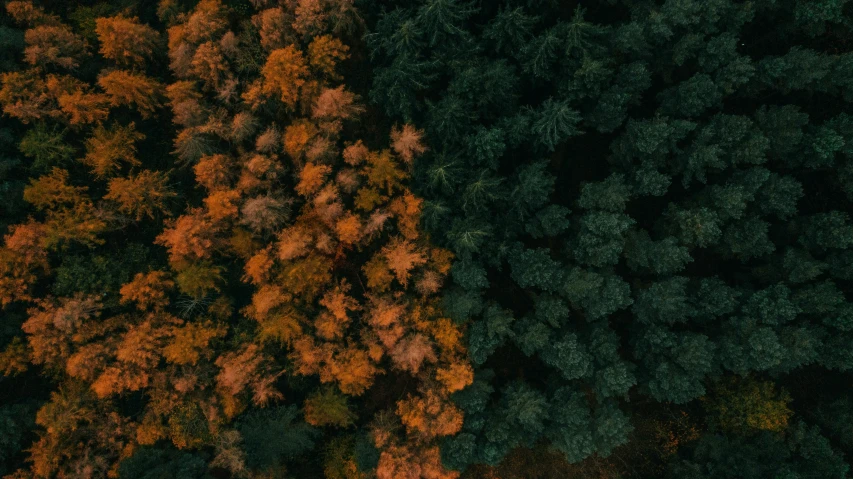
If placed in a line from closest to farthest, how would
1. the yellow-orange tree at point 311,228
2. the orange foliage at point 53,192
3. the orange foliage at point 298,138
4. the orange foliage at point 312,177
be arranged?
the yellow-orange tree at point 311,228
the orange foliage at point 312,177
the orange foliage at point 298,138
the orange foliage at point 53,192

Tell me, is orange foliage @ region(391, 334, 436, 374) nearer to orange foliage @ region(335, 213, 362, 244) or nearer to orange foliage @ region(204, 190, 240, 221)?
orange foliage @ region(335, 213, 362, 244)

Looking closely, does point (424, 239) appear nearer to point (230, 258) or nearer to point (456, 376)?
point (456, 376)

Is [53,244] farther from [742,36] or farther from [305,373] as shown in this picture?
[742,36]

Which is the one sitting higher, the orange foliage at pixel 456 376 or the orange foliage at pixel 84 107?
the orange foliage at pixel 84 107

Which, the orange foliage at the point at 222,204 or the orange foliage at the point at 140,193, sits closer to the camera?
the orange foliage at the point at 222,204

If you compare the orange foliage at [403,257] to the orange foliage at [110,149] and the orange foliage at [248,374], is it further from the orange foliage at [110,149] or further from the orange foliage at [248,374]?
the orange foliage at [110,149]

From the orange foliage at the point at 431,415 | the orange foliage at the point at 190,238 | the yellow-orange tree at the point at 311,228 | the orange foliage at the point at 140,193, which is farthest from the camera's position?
the orange foliage at the point at 140,193

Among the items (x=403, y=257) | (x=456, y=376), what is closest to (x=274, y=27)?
(x=403, y=257)

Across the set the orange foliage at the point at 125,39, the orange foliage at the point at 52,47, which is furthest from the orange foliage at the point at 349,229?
the orange foliage at the point at 52,47
